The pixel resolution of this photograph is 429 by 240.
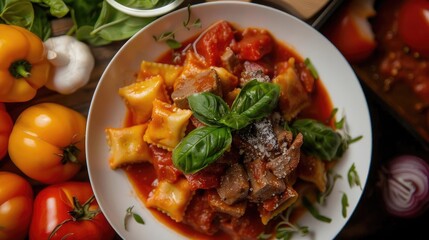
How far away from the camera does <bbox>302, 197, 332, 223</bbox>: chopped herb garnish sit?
4410 millimetres

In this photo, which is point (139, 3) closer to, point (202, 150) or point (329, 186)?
point (202, 150)

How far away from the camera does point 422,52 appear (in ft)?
16.2

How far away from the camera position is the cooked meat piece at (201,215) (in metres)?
4.37

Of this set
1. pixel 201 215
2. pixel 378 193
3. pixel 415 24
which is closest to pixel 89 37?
pixel 201 215

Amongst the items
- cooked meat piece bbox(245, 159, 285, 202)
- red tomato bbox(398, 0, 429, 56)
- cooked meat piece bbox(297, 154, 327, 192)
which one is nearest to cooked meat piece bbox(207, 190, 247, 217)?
cooked meat piece bbox(245, 159, 285, 202)

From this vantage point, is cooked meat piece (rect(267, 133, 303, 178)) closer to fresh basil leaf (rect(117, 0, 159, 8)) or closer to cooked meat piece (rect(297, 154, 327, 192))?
cooked meat piece (rect(297, 154, 327, 192))

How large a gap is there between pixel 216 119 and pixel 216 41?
2.71 feet

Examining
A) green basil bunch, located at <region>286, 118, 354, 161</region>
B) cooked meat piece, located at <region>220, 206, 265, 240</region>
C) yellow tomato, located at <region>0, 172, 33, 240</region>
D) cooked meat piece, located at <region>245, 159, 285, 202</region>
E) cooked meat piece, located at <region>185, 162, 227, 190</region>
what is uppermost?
green basil bunch, located at <region>286, 118, 354, 161</region>

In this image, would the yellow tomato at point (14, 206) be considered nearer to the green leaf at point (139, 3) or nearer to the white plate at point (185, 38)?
the white plate at point (185, 38)

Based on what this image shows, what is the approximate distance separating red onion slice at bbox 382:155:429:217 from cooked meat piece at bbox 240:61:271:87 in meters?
1.65

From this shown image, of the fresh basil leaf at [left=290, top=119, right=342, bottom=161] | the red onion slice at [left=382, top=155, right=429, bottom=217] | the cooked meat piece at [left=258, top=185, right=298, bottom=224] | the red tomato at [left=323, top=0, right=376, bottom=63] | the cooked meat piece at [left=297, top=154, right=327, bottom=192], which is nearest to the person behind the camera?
the cooked meat piece at [left=258, top=185, right=298, bottom=224]

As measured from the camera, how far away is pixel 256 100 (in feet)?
12.5

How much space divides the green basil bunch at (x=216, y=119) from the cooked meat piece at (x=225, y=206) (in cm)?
55

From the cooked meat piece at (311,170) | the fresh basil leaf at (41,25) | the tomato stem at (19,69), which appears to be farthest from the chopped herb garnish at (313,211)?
the fresh basil leaf at (41,25)
